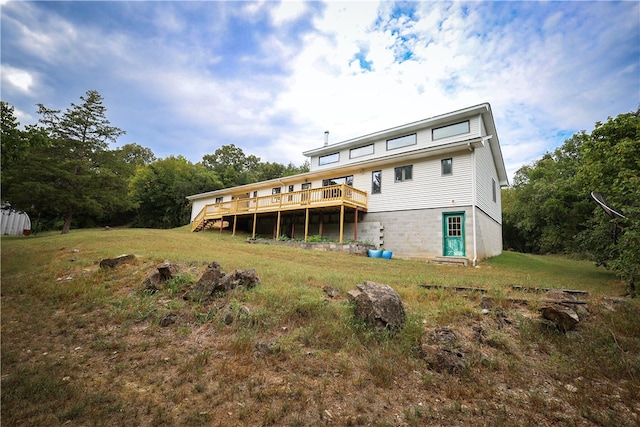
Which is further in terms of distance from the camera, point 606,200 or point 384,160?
point 384,160

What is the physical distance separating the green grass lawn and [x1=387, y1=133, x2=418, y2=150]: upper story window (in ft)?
40.3

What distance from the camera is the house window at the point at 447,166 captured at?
41.4 feet

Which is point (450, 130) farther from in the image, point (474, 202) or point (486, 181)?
point (474, 202)

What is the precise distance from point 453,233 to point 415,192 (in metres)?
2.65

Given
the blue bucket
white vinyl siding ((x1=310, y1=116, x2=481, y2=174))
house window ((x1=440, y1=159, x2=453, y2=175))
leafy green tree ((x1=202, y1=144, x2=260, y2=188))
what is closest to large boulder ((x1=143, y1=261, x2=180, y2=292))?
the blue bucket

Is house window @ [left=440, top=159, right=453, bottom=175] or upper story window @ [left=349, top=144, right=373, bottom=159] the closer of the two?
house window @ [left=440, top=159, right=453, bottom=175]

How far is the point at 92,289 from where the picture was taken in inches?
219

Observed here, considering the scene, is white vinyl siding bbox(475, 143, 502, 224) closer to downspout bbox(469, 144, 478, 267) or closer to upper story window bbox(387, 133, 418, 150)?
downspout bbox(469, 144, 478, 267)

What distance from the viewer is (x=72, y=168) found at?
18047mm

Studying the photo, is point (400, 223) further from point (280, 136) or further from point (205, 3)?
point (280, 136)

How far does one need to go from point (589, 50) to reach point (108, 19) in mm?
17083

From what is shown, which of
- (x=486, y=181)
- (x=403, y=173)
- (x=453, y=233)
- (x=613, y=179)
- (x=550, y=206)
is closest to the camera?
(x=613, y=179)

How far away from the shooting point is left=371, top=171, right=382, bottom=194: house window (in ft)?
49.0

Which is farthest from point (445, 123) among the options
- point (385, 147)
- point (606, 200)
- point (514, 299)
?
point (514, 299)
